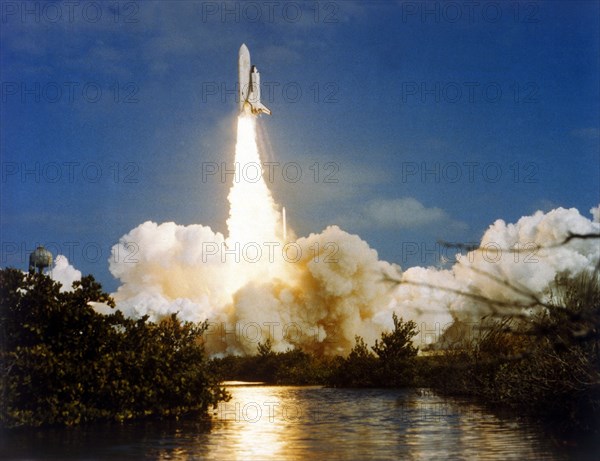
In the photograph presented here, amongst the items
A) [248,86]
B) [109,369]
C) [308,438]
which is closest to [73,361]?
[109,369]

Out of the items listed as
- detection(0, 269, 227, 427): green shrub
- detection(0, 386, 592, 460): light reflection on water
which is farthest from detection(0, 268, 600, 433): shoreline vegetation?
detection(0, 386, 592, 460): light reflection on water

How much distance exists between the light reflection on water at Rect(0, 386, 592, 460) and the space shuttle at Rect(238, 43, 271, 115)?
27.4m

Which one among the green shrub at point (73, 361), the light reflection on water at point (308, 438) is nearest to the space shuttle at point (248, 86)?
the light reflection on water at point (308, 438)

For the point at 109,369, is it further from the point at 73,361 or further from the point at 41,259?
the point at 41,259

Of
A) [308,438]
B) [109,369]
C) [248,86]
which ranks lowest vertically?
[308,438]

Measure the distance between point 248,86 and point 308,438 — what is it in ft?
123

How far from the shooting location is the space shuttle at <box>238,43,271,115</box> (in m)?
55.5

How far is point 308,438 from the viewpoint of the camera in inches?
904

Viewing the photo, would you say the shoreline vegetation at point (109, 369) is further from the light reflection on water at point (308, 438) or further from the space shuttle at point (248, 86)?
the space shuttle at point (248, 86)

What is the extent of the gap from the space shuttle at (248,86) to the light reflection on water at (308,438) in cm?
2739

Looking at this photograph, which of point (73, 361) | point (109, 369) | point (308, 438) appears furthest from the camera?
point (109, 369)

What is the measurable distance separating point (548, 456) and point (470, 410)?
1316 cm

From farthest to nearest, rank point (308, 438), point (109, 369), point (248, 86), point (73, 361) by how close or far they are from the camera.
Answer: point (248, 86)
point (109, 369)
point (73, 361)
point (308, 438)

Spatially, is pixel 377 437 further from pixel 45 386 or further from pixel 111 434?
pixel 45 386
